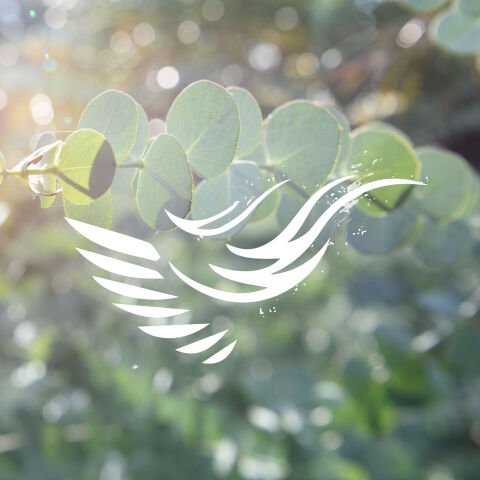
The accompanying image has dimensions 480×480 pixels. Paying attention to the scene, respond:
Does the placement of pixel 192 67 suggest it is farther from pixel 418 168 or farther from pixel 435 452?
pixel 418 168

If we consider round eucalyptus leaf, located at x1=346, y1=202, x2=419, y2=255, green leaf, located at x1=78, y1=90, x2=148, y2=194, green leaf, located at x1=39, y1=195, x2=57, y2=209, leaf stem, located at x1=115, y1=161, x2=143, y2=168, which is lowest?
round eucalyptus leaf, located at x1=346, y1=202, x2=419, y2=255

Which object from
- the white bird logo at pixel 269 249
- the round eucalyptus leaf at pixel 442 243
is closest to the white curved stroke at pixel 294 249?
the white bird logo at pixel 269 249

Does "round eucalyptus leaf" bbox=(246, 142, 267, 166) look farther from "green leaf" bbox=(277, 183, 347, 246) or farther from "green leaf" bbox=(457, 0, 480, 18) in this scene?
"green leaf" bbox=(457, 0, 480, 18)

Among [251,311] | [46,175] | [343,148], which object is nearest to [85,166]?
[46,175]

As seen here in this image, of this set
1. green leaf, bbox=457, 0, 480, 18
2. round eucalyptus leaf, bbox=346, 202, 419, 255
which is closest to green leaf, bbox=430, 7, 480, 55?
green leaf, bbox=457, 0, 480, 18

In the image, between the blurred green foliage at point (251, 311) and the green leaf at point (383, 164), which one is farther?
the blurred green foliage at point (251, 311)

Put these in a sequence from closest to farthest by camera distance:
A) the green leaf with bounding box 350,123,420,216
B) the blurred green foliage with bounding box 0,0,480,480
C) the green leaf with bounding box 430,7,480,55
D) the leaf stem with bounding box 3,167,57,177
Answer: the leaf stem with bounding box 3,167,57,177, the green leaf with bounding box 350,123,420,216, the green leaf with bounding box 430,7,480,55, the blurred green foliage with bounding box 0,0,480,480

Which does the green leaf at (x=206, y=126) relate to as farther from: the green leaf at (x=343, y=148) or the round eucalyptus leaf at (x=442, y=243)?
the round eucalyptus leaf at (x=442, y=243)
